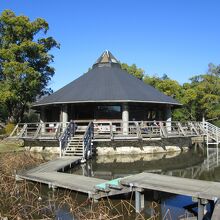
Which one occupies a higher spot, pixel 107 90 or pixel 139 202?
pixel 107 90

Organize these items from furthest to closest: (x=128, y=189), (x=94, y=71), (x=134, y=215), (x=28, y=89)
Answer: (x=28, y=89), (x=94, y=71), (x=128, y=189), (x=134, y=215)

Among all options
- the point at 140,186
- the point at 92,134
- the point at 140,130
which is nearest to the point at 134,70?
the point at 140,130

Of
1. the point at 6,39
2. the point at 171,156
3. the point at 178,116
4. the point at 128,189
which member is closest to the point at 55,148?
the point at 171,156

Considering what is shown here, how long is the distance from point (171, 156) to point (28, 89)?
61.3 ft

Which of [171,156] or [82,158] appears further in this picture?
[171,156]

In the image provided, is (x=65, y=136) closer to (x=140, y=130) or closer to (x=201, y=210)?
(x=140, y=130)

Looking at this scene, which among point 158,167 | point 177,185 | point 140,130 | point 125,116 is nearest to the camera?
point 177,185

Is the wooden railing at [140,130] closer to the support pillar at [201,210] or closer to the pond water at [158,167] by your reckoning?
the pond water at [158,167]

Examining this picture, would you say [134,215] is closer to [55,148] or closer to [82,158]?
[82,158]

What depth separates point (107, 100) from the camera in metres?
24.3

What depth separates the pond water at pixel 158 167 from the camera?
15.5 m

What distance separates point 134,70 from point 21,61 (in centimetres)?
1750

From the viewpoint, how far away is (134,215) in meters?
9.92

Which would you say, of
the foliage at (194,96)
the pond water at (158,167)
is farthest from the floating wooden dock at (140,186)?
the foliage at (194,96)
